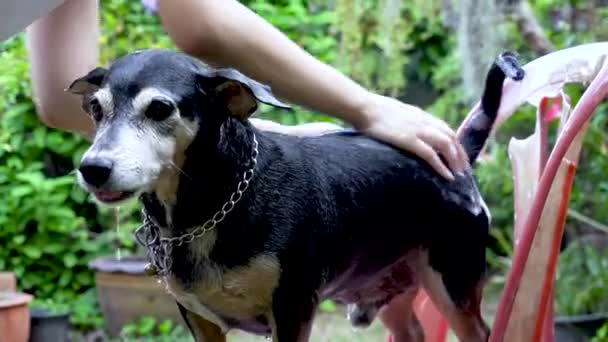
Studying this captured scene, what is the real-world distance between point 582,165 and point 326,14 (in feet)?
3.83

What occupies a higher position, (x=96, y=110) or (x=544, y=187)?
(x=96, y=110)

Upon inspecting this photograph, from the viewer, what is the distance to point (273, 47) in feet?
4.15

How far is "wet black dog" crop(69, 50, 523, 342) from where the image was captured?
107 centimetres

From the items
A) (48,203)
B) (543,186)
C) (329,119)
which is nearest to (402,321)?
(543,186)

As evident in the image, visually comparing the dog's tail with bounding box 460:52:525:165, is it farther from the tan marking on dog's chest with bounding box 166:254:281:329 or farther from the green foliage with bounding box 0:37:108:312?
the green foliage with bounding box 0:37:108:312

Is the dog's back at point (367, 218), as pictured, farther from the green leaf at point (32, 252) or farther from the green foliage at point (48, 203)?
the green leaf at point (32, 252)

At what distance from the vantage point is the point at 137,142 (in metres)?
1.04

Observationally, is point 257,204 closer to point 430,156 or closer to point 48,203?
point 430,156

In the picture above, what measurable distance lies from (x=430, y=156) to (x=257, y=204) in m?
0.27

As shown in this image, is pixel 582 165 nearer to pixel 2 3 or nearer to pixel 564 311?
pixel 564 311

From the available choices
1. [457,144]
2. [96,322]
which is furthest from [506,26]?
[457,144]

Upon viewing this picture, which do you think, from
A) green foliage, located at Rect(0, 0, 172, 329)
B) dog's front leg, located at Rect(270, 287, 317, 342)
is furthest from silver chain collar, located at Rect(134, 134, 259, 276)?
green foliage, located at Rect(0, 0, 172, 329)

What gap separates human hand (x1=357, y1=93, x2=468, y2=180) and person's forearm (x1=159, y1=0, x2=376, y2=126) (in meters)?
0.04

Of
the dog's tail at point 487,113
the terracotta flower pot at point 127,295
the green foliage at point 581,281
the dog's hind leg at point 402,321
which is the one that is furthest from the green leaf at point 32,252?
the dog's tail at point 487,113
